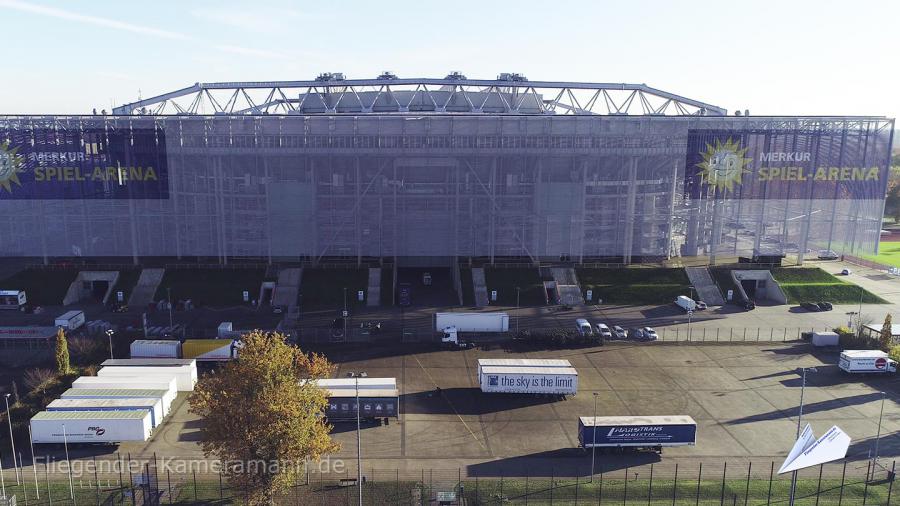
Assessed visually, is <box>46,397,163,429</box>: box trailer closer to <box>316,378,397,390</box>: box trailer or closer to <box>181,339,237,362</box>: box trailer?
<box>181,339,237,362</box>: box trailer

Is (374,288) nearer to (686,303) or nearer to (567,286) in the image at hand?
(567,286)

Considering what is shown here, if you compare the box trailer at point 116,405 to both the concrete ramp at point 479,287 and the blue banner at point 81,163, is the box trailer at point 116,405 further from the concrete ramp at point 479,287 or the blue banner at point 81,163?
the blue banner at point 81,163

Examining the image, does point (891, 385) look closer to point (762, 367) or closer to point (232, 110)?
point (762, 367)

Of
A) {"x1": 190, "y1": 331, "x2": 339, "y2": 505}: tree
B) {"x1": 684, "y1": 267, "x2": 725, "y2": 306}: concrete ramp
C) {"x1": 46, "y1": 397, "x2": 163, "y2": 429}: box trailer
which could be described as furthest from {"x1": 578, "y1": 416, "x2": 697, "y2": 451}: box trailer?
{"x1": 684, "y1": 267, "x2": 725, "y2": 306}: concrete ramp

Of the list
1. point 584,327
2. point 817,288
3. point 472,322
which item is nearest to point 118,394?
point 472,322

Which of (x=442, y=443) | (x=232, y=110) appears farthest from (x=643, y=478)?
(x=232, y=110)

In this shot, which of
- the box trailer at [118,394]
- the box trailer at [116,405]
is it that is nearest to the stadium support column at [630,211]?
the box trailer at [118,394]
